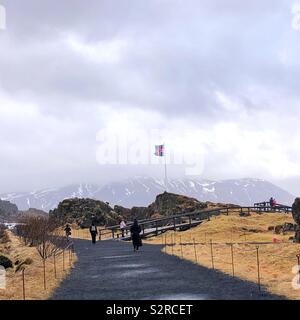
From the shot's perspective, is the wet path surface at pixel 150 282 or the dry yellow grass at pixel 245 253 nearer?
the wet path surface at pixel 150 282

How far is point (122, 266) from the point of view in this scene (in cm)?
2658

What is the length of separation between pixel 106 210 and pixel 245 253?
202 feet

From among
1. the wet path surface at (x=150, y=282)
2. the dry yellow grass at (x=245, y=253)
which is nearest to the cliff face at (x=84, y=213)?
the dry yellow grass at (x=245, y=253)

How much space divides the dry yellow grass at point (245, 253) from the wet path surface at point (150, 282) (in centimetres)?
99

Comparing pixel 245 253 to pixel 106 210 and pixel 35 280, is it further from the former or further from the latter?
pixel 106 210

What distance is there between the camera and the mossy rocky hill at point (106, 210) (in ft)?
273

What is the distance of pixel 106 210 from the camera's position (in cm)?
9031

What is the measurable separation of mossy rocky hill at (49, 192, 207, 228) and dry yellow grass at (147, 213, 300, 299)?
2701 cm

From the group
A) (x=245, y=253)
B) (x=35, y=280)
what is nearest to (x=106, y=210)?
(x=245, y=253)

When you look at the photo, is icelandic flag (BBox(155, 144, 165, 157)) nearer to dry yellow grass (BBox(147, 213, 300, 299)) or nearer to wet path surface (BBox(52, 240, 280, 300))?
dry yellow grass (BBox(147, 213, 300, 299))

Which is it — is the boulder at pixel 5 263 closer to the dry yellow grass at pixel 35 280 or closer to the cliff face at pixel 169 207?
the dry yellow grass at pixel 35 280

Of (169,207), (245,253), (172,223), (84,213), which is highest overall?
(169,207)
